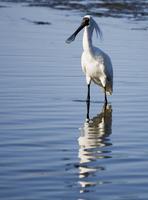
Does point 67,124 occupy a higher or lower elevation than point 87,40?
lower

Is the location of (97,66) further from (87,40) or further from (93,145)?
(93,145)

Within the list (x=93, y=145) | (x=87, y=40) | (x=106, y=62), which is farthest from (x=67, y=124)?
(x=87, y=40)

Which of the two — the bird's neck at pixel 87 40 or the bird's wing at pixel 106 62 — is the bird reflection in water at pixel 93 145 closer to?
the bird's wing at pixel 106 62

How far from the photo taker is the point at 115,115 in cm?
1270

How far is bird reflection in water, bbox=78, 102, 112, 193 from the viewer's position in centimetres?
850

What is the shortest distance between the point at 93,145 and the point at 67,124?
137 cm

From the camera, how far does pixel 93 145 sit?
1037 centimetres

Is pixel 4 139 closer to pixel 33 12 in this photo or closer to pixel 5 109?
pixel 5 109

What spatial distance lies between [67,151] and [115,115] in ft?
9.87

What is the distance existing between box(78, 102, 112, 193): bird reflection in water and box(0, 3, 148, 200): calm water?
10 mm

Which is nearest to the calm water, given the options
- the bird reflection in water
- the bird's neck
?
the bird reflection in water

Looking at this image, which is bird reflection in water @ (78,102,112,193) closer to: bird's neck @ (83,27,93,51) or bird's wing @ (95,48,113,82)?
bird's wing @ (95,48,113,82)

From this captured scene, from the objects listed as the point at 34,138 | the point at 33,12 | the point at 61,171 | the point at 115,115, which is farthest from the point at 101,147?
the point at 33,12

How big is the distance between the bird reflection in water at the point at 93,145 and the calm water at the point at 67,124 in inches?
0.4
